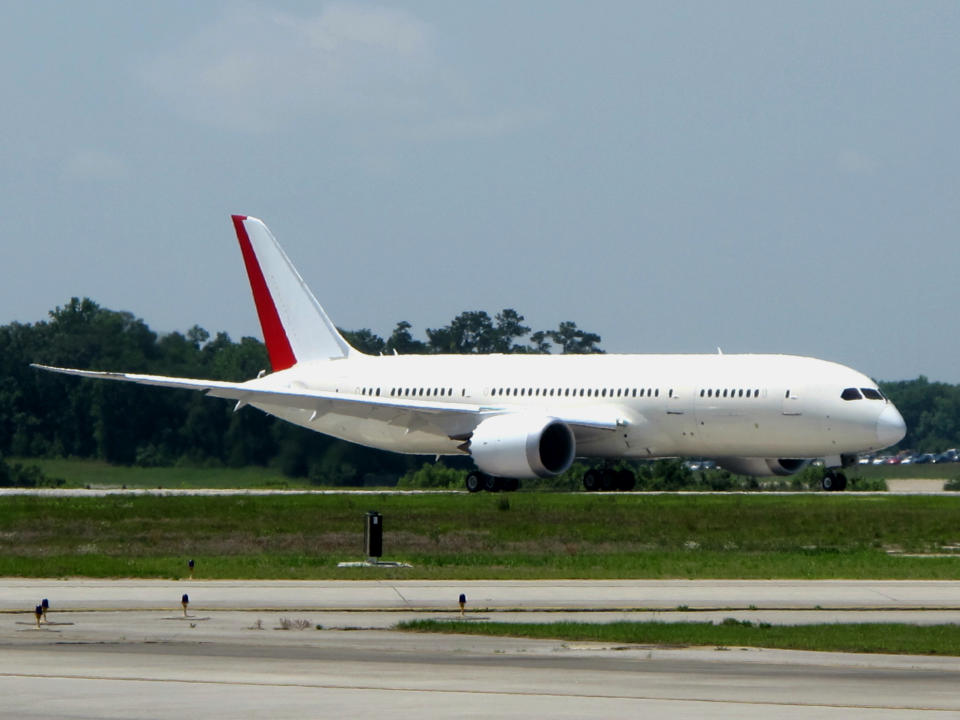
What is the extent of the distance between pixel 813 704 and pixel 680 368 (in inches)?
1472

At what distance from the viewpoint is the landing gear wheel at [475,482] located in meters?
52.3

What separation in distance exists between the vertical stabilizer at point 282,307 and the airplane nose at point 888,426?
1893 centimetres

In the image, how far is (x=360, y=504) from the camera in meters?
43.3

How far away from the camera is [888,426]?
4781 centimetres

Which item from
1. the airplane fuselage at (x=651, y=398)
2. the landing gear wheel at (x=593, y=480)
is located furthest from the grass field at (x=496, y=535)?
the landing gear wheel at (x=593, y=480)

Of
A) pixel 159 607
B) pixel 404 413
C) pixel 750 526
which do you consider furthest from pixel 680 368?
pixel 159 607

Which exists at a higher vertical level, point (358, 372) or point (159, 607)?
point (358, 372)

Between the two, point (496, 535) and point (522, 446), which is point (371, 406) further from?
point (496, 535)

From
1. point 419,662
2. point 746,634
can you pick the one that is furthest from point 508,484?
point 419,662

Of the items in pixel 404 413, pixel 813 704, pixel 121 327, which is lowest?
pixel 813 704

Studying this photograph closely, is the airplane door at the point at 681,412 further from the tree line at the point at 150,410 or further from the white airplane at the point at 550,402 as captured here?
the tree line at the point at 150,410

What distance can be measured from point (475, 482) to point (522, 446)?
12.9ft

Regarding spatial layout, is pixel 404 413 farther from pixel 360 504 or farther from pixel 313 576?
pixel 313 576

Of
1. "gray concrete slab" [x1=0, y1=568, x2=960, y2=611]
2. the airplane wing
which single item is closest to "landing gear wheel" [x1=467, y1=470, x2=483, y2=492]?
the airplane wing
